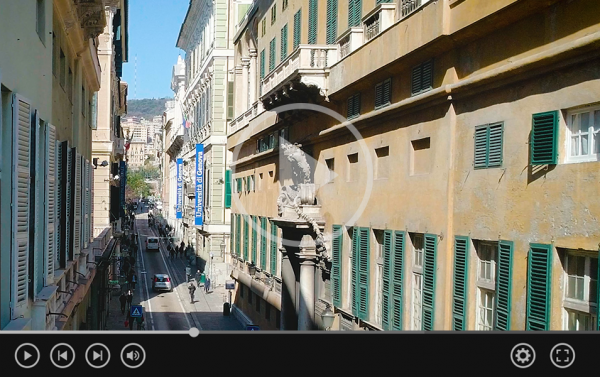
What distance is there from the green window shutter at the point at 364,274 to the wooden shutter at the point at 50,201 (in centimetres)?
535

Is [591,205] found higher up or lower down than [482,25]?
lower down

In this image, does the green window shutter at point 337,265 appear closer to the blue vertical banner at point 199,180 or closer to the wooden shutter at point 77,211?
the wooden shutter at point 77,211

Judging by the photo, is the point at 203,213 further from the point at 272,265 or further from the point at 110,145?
the point at 272,265

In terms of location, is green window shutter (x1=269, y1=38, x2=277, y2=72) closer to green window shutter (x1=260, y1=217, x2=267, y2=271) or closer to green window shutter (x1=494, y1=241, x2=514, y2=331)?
green window shutter (x1=260, y1=217, x2=267, y2=271)

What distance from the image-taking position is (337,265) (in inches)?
645

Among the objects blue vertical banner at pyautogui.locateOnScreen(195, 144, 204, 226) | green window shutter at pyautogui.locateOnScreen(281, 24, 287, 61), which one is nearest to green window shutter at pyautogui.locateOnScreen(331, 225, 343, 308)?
green window shutter at pyautogui.locateOnScreen(281, 24, 287, 61)

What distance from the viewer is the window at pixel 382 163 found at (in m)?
13.2

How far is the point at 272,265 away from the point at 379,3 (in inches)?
443

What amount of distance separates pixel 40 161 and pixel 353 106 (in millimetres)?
6932

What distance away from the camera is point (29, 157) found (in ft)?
27.1

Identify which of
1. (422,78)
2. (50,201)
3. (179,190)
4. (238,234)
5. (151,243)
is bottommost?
(151,243)

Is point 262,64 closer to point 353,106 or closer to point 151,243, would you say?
point 353,106

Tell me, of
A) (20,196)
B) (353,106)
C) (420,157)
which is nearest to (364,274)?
(420,157)
